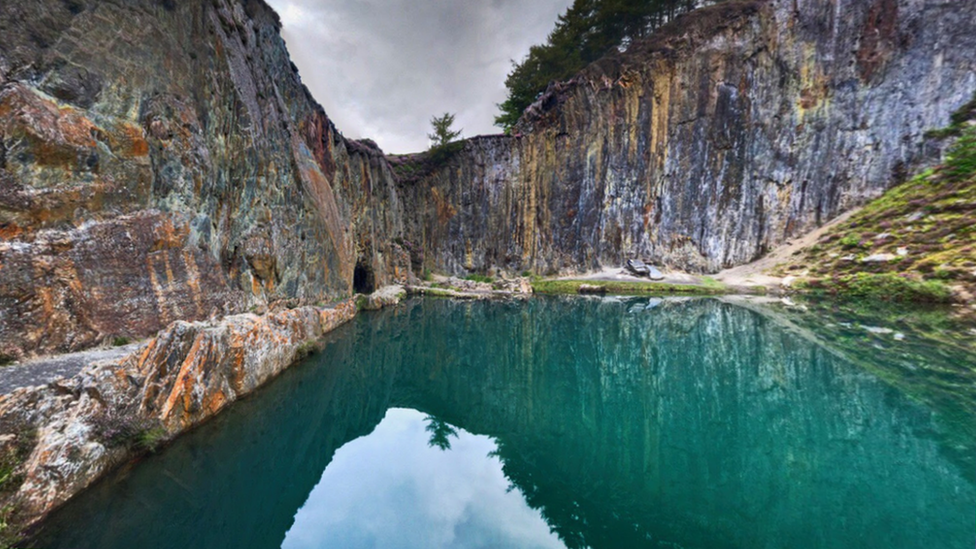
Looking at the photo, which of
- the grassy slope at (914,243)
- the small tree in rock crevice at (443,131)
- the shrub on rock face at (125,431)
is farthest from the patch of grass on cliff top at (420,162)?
the shrub on rock face at (125,431)

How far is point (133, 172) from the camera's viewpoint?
787 cm

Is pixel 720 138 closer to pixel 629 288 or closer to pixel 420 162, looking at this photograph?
pixel 629 288

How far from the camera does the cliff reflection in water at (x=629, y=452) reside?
4.23m

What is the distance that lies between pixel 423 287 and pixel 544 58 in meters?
30.7

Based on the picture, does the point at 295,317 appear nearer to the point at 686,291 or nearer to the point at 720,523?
the point at 720,523

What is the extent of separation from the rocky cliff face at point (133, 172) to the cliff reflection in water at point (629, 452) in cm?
301

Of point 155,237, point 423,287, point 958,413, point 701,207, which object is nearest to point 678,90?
point 701,207

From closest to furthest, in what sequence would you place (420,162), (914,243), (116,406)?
(116,406)
(914,243)
(420,162)

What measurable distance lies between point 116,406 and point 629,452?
7.76 metres

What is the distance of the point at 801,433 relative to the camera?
6.32 meters

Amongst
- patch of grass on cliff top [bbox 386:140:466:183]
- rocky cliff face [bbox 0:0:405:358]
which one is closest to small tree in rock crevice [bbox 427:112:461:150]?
patch of grass on cliff top [bbox 386:140:466:183]

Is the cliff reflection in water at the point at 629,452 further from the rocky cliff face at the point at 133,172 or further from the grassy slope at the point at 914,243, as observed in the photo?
the grassy slope at the point at 914,243

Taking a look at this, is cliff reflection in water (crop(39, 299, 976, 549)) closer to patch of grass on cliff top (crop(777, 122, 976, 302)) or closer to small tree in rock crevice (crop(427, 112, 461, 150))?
patch of grass on cliff top (crop(777, 122, 976, 302))

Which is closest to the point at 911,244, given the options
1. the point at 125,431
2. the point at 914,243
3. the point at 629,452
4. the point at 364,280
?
the point at 914,243
